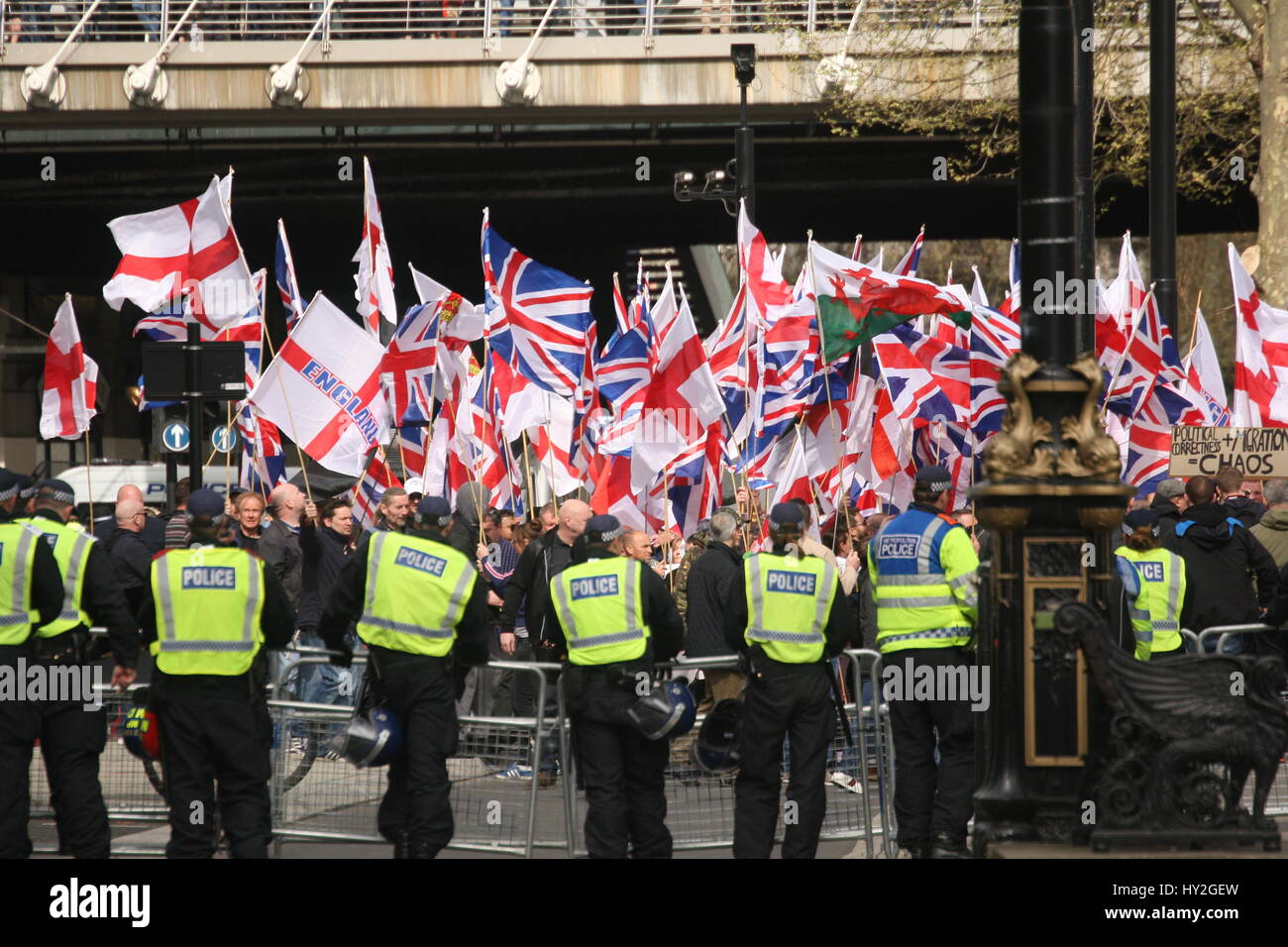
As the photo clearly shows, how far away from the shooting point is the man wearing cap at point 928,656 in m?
8.59

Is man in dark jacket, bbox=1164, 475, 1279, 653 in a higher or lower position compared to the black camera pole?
lower

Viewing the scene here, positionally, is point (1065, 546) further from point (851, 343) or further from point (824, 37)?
point (824, 37)

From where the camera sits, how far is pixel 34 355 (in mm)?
39938

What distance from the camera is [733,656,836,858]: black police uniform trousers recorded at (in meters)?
8.46

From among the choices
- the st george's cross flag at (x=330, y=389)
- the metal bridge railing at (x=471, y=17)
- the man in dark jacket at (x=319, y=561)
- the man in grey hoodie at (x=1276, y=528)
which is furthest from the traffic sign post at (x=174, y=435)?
the metal bridge railing at (x=471, y=17)

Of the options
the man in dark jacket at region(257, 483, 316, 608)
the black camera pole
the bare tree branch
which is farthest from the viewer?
the bare tree branch

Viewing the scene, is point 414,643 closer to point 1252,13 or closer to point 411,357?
point 411,357

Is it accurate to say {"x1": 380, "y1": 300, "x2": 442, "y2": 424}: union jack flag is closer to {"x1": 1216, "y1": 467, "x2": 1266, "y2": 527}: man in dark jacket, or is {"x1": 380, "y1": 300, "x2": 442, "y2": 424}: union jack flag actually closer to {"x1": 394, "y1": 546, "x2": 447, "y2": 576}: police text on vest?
{"x1": 1216, "y1": 467, "x2": 1266, "y2": 527}: man in dark jacket

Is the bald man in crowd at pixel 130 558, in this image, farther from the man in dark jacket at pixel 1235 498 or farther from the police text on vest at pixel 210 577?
the man in dark jacket at pixel 1235 498

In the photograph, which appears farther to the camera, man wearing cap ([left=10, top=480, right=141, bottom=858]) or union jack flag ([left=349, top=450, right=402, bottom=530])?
union jack flag ([left=349, top=450, right=402, bottom=530])

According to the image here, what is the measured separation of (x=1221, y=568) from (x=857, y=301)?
12.3 feet

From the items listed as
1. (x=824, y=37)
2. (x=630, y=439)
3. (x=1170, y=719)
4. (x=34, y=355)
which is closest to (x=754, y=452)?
(x=630, y=439)

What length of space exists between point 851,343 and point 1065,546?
7060 mm
